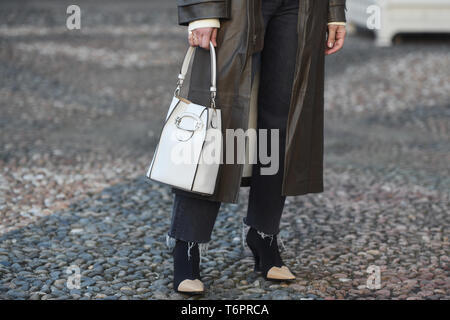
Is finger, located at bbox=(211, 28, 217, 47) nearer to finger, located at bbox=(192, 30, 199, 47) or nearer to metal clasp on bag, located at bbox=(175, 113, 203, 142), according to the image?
finger, located at bbox=(192, 30, 199, 47)

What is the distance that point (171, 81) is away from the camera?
8.24 m

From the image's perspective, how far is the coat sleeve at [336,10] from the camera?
2744 millimetres

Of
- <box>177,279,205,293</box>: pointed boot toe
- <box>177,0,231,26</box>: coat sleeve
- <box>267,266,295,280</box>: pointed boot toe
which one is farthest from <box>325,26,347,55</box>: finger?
<box>177,279,205,293</box>: pointed boot toe

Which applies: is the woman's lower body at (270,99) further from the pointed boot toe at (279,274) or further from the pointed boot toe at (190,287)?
the pointed boot toe at (279,274)

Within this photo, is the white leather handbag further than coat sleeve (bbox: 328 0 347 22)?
No

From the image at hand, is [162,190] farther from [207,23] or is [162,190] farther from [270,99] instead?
[207,23]

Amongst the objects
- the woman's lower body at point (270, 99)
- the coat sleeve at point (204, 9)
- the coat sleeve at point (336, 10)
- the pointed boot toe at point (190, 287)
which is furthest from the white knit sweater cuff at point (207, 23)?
the pointed boot toe at point (190, 287)

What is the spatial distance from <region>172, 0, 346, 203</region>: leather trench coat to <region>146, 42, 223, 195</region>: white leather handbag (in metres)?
0.05

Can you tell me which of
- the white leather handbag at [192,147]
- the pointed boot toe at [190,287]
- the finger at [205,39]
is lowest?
the pointed boot toe at [190,287]

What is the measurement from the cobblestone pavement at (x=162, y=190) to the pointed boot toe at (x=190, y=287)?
0.04 metres

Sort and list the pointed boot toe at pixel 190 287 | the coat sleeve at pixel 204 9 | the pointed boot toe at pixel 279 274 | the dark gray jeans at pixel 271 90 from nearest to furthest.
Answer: the coat sleeve at pixel 204 9, the dark gray jeans at pixel 271 90, the pointed boot toe at pixel 190 287, the pointed boot toe at pixel 279 274

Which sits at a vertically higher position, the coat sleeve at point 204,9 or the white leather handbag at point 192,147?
the coat sleeve at point 204,9

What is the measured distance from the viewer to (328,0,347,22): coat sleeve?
2.74 m

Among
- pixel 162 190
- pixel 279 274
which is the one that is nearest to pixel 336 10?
pixel 279 274
